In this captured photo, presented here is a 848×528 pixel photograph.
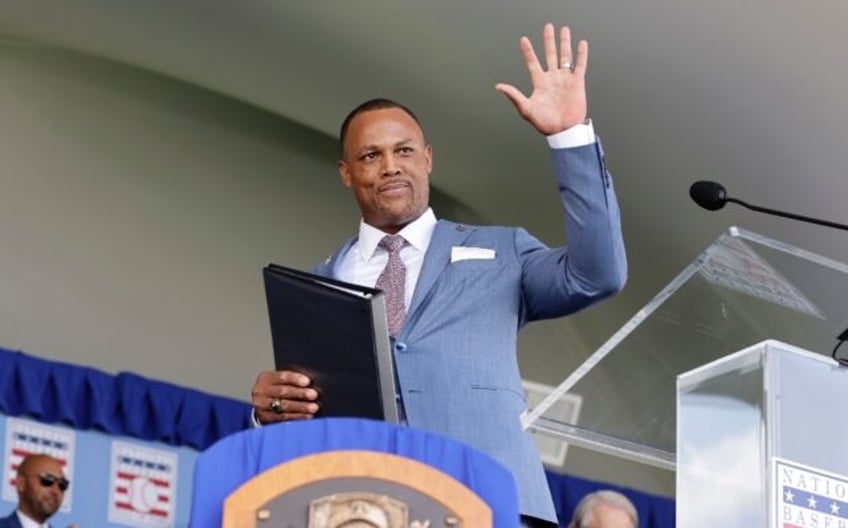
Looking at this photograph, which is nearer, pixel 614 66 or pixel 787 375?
pixel 787 375

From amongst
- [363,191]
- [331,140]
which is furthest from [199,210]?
[363,191]

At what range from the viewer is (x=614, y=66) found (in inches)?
239

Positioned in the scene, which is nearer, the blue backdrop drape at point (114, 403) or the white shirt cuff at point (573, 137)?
the white shirt cuff at point (573, 137)

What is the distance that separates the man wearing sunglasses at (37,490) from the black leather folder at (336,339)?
3.54 metres

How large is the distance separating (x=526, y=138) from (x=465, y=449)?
4909mm

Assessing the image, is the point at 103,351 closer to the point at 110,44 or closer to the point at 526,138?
the point at 110,44

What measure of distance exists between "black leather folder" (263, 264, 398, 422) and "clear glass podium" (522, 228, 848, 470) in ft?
0.80

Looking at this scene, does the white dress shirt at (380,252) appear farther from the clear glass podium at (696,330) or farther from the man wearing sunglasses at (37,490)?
the man wearing sunglasses at (37,490)

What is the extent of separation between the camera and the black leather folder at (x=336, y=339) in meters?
2.38

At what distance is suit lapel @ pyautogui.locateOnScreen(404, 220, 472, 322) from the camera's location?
2701mm

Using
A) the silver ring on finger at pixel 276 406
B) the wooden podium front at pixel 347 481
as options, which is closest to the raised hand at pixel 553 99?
the silver ring on finger at pixel 276 406

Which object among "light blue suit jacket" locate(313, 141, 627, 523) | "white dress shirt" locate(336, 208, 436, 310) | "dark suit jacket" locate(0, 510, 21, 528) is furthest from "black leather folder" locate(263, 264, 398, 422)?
"dark suit jacket" locate(0, 510, 21, 528)

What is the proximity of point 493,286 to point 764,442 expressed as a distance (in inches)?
25.5

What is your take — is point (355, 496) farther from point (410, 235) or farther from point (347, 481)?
point (410, 235)
